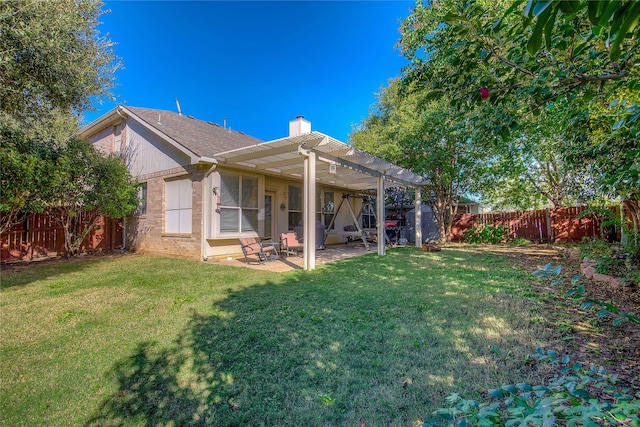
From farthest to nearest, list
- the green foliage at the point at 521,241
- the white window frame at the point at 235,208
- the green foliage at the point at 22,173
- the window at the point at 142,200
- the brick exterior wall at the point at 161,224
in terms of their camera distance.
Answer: the green foliage at the point at 521,241
the window at the point at 142,200
the brick exterior wall at the point at 161,224
the white window frame at the point at 235,208
the green foliage at the point at 22,173

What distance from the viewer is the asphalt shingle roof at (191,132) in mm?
8898

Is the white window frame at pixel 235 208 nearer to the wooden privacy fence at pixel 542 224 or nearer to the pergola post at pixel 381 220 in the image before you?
the pergola post at pixel 381 220

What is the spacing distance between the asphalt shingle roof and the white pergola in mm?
1262

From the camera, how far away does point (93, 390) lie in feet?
7.79

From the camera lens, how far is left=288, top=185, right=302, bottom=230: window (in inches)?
448

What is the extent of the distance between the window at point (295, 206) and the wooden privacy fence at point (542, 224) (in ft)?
26.0

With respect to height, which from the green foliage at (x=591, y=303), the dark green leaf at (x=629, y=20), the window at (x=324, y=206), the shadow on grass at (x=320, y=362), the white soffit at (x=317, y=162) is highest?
the white soffit at (x=317, y=162)

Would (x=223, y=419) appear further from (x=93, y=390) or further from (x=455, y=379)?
(x=455, y=379)

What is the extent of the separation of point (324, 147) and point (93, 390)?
5.69 metres

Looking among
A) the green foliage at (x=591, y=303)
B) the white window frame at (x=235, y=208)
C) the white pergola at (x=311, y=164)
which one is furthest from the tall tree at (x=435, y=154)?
the green foliage at (x=591, y=303)

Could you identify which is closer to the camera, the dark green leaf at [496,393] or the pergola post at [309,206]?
the dark green leaf at [496,393]

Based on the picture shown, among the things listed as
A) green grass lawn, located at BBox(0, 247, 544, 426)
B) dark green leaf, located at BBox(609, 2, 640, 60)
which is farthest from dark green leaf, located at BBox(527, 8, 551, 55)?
green grass lawn, located at BBox(0, 247, 544, 426)

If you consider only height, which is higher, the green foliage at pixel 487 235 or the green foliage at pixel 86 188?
the green foliage at pixel 86 188

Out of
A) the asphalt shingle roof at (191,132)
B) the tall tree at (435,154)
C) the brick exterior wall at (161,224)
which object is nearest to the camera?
the brick exterior wall at (161,224)
